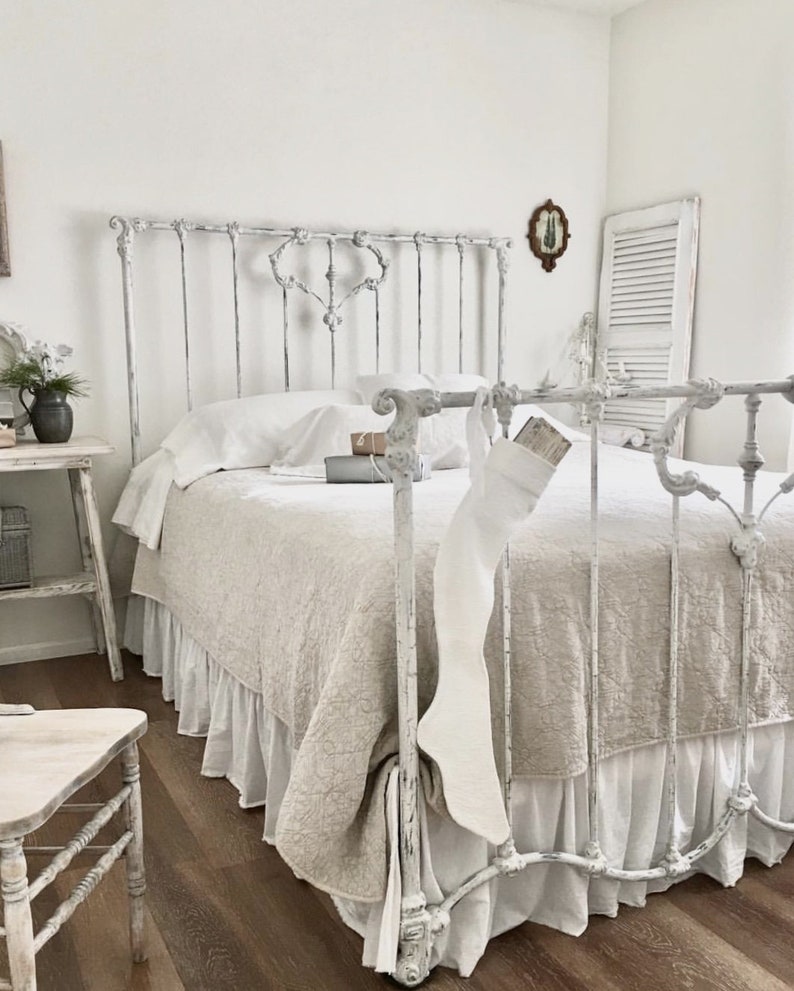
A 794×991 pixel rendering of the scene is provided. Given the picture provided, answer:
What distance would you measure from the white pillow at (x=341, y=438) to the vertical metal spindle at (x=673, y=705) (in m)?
1.18

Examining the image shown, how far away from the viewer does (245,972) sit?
5.13ft

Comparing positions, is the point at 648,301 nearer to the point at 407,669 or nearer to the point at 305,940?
the point at 407,669

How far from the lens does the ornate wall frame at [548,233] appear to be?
12.8 ft

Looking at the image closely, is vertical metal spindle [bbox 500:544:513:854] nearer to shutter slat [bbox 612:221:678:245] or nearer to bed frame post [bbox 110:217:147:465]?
bed frame post [bbox 110:217:147:465]

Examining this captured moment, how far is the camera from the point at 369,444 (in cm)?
263

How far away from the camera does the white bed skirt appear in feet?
5.08

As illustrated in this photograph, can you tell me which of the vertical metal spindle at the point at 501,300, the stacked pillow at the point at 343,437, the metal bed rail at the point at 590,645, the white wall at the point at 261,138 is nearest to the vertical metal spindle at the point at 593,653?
the metal bed rail at the point at 590,645

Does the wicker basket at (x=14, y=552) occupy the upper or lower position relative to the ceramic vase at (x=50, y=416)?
lower

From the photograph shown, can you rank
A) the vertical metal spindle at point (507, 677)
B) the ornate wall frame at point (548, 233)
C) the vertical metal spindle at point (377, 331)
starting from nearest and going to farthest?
the vertical metal spindle at point (507, 677), the vertical metal spindle at point (377, 331), the ornate wall frame at point (548, 233)

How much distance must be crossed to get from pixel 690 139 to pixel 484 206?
83cm

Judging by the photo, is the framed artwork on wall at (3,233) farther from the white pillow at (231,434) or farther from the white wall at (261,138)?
the white pillow at (231,434)

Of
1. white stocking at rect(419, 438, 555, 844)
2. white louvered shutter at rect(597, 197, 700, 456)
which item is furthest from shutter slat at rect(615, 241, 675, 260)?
white stocking at rect(419, 438, 555, 844)

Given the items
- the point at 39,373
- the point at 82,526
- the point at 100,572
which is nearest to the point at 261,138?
the point at 39,373

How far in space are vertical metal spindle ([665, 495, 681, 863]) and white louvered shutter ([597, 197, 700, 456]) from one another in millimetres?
2079
